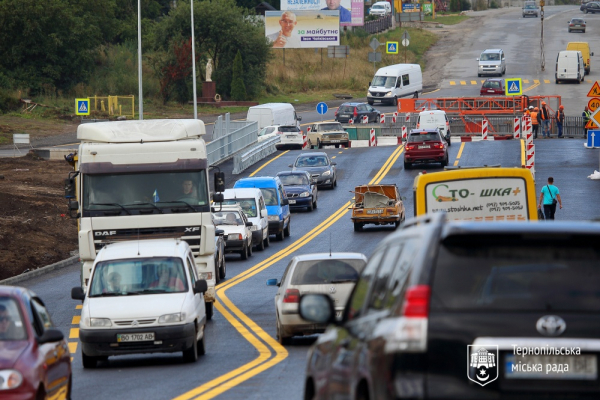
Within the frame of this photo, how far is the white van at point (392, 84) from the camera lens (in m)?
78.8

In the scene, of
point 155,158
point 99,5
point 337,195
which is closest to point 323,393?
point 155,158

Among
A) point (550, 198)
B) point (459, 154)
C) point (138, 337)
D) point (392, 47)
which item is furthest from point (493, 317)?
point (392, 47)

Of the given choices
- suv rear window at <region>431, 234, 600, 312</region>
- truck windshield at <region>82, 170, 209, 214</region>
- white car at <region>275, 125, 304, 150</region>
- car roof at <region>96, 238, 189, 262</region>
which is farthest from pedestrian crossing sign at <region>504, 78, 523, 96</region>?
suv rear window at <region>431, 234, 600, 312</region>

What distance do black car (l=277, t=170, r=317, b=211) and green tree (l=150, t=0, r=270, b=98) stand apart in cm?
4442

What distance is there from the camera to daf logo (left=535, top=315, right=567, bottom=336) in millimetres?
5387

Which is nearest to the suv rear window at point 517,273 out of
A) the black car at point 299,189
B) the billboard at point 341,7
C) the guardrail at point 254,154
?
the black car at point 299,189

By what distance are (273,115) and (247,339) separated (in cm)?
4711

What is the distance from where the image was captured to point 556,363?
5.40 m

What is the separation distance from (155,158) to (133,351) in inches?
229

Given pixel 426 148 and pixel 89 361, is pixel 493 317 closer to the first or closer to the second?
pixel 89 361

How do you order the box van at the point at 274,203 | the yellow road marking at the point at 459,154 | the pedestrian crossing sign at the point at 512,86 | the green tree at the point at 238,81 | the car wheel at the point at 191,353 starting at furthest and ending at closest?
the green tree at the point at 238,81 → the pedestrian crossing sign at the point at 512,86 → the yellow road marking at the point at 459,154 → the box van at the point at 274,203 → the car wheel at the point at 191,353

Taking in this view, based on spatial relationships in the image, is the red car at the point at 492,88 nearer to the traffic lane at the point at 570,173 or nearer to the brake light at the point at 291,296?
the traffic lane at the point at 570,173

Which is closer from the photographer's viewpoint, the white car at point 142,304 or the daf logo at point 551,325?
the daf logo at point 551,325

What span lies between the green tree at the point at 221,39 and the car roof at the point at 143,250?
69.4 m
